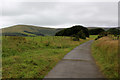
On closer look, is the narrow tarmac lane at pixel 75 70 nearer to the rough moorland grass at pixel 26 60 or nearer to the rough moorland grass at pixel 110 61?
the rough moorland grass at pixel 110 61

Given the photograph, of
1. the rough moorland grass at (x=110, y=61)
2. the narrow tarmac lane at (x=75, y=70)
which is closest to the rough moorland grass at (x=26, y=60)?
the narrow tarmac lane at (x=75, y=70)

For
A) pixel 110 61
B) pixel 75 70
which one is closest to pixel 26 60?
pixel 75 70

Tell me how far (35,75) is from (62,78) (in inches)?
57.9

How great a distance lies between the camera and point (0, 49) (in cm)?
1273

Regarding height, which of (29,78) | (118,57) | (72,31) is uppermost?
(72,31)

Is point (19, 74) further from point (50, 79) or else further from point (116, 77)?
point (116, 77)

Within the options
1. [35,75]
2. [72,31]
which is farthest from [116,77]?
[72,31]

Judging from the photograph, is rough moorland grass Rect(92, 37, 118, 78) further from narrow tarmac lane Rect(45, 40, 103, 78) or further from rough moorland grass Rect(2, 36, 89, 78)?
rough moorland grass Rect(2, 36, 89, 78)

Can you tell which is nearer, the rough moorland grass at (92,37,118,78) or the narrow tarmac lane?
the narrow tarmac lane

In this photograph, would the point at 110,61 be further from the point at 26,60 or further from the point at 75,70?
the point at 26,60

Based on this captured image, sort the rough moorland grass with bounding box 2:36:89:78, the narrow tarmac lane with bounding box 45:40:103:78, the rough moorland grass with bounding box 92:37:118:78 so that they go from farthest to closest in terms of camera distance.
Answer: the rough moorland grass with bounding box 2:36:89:78 < the rough moorland grass with bounding box 92:37:118:78 < the narrow tarmac lane with bounding box 45:40:103:78

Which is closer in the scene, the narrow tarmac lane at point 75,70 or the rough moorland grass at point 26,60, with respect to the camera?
the narrow tarmac lane at point 75,70

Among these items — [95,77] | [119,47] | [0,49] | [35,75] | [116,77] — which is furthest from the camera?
[0,49]

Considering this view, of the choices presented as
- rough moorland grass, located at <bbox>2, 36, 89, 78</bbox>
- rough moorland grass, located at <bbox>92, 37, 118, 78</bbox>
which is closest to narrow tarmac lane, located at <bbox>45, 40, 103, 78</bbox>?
rough moorland grass, located at <bbox>92, 37, 118, 78</bbox>
